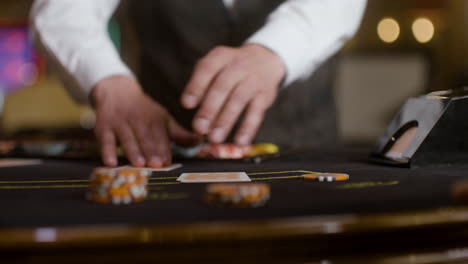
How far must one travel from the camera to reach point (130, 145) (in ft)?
4.01

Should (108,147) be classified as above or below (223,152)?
above

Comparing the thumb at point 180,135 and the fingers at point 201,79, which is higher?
the fingers at point 201,79

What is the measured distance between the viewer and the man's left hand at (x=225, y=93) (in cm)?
110

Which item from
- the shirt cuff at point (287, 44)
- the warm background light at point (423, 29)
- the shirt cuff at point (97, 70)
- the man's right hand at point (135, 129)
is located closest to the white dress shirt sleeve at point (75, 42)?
the shirt cuff at point (97, 70)

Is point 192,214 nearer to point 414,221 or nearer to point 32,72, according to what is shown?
point 414,221

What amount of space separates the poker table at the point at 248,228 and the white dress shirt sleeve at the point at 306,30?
82 cm

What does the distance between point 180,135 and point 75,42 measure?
0.67 m

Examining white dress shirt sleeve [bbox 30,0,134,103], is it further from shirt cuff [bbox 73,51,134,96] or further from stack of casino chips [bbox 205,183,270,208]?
stack of casino chips [bbox 205,183,270,208]

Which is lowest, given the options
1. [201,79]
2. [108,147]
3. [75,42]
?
[108,147]

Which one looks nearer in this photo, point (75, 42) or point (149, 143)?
point (149, 143)

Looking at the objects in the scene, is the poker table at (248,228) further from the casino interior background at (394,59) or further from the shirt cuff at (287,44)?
the casino interior background at (394,59)

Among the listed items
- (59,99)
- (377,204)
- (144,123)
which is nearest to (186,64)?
(144,123)

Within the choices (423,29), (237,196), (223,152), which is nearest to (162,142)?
(223,152)

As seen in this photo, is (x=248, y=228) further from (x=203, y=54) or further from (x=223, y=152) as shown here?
(x=203, y=54)
